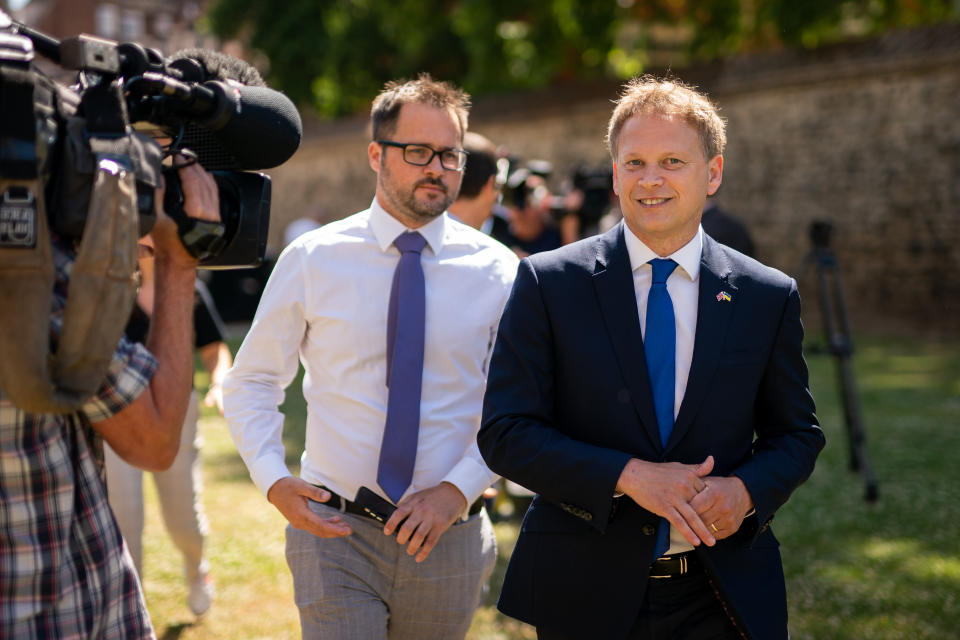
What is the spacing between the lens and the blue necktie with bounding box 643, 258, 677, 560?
2.37 meters

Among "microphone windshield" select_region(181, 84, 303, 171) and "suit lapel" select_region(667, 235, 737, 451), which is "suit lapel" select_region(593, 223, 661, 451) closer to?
"suit lapel" select_region(667, 235, 737, 451)

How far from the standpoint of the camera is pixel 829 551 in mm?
5695

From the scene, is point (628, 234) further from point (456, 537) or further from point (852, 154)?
point (852, 154)

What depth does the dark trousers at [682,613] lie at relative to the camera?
233cm

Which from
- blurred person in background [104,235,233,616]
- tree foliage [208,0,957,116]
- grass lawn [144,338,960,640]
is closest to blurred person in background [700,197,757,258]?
grass lawn [144,338,960,640]

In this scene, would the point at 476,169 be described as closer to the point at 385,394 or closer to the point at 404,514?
the point at 385,394

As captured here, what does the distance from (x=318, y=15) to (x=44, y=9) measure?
28.6 m

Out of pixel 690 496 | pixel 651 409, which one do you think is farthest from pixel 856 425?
pixel 690 496

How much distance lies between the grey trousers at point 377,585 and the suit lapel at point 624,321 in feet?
2.73

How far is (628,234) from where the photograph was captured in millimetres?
2520

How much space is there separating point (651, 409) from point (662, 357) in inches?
5.7

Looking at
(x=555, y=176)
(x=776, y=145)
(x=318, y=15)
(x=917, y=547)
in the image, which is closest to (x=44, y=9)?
(x=318, y=15)

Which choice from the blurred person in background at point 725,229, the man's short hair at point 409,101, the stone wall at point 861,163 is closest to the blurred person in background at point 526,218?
the blurred person in background at point 725,229

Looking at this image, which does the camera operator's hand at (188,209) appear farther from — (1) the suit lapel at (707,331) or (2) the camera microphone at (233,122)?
(1) the suit lapel at (707,331)
